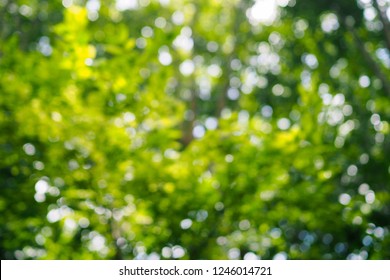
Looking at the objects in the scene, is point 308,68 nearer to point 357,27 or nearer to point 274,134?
point 357,27

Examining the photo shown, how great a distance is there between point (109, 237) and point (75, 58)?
5.30ft

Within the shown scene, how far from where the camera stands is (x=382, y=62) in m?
7.11

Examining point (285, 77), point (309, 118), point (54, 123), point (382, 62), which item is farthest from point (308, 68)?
point (54, 123)

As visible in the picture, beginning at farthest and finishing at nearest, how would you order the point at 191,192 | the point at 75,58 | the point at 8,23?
the point at 8,23
the point at 191,192
the point at 75,58

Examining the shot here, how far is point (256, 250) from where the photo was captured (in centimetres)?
462

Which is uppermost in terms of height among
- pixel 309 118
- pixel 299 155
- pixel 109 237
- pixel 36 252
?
pixel 309 118

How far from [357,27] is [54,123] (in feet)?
14.4

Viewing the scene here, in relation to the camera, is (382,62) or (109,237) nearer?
(109,237)

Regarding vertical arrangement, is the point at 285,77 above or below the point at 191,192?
above

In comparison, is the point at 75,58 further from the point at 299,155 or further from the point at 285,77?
the point at 285,77

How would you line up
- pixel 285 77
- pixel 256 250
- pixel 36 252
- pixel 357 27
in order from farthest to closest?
pixel 285 77 → pixel 357 27 → pixel 36 252 → pixel 256 250

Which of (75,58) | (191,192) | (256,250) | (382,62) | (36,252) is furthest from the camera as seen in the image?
(382,62)

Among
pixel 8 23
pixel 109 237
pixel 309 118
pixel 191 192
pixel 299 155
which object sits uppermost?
pixel 8 23

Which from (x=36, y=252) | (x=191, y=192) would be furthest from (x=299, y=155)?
(x=36, y=252)
